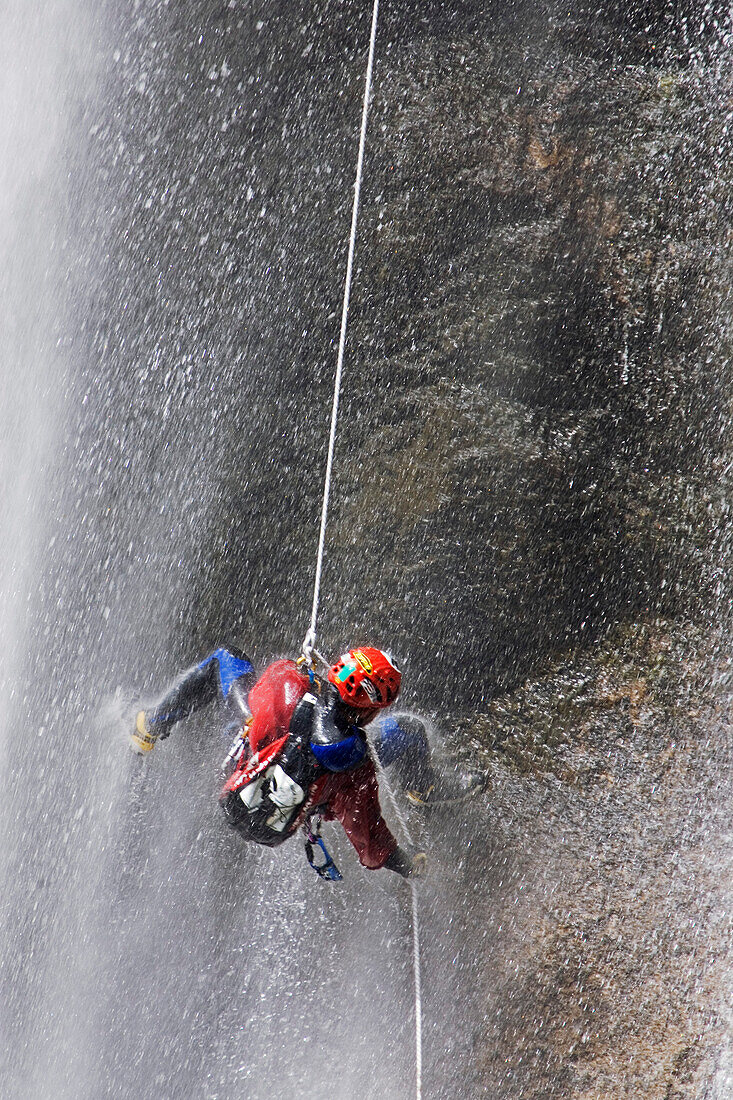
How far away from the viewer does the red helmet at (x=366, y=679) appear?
3227mm

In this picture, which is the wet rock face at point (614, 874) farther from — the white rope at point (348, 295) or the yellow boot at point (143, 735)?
the yellow boot at point (143, 735)

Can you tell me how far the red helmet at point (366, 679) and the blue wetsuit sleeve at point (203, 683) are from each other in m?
0.88

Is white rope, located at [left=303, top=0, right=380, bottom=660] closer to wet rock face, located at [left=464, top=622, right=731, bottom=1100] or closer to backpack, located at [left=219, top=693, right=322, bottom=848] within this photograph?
wet rock face, located at [left=464, top=622, right=731, bottom=1100]

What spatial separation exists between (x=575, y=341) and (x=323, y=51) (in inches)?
91.5

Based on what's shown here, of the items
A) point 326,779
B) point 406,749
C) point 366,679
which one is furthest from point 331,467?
point 326,779

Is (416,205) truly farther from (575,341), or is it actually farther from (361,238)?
(575,341)

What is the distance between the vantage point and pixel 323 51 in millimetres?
5043

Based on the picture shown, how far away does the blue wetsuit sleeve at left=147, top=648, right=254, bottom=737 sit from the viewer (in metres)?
4.04

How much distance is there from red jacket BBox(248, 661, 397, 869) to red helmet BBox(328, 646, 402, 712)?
0.68ft

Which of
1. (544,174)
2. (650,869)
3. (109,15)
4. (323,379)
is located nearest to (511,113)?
(544,174)

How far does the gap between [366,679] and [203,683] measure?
121 centimetres

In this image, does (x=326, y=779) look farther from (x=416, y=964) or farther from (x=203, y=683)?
(x=416, y=964)

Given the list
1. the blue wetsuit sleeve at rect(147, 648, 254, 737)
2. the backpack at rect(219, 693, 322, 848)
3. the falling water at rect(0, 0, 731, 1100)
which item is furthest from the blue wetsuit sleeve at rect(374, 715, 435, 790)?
the backpack at rect(219, 693, 322, 848)

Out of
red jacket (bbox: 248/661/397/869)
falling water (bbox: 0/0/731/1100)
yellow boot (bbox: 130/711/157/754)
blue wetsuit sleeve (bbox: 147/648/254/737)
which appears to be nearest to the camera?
red jacket (bbox: 248/661/397/869)
